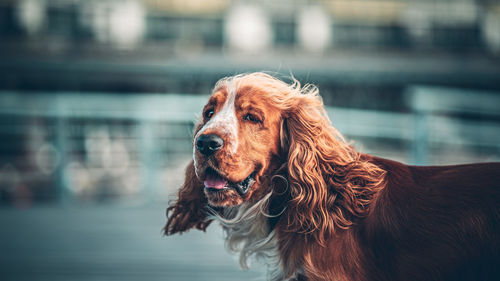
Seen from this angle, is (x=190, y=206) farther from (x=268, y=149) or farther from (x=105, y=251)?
(x=105, y=251)

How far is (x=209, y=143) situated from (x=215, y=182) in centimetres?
17

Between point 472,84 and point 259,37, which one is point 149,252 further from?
point 472,84

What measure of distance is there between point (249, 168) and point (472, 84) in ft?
44.3

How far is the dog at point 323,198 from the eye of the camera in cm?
148

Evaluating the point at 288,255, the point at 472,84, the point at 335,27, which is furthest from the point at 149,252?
the point at 472,84

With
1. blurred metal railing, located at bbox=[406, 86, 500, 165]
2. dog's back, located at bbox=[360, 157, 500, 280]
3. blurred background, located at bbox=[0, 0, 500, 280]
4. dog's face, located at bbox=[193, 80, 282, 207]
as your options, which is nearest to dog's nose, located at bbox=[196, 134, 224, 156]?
dog's face, located at bbox=[193, 80, 282, 207]

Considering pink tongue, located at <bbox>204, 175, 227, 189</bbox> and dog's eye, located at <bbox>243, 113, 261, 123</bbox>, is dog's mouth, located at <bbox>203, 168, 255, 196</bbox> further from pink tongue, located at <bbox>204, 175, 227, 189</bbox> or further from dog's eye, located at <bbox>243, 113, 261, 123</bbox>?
dog's eye, located at <bbox>243, 113, 261, 123</bbox>

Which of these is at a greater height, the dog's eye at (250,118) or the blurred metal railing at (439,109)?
the dog's eye at (250,118)

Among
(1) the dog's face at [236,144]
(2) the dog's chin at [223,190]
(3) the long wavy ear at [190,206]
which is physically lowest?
(3) the long wavy ear at [190,206]

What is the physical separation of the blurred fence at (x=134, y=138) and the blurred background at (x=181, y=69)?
0.03 meters

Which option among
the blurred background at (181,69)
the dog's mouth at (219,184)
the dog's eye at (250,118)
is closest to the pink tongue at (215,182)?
the dog's mouth at (219,184)

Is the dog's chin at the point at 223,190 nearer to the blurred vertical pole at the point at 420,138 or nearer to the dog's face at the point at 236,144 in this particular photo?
the dog's face at the point at 236,144

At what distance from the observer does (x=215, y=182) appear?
1.68m

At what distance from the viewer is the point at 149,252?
13.1ft
